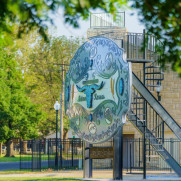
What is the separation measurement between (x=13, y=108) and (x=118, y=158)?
30.6 metres

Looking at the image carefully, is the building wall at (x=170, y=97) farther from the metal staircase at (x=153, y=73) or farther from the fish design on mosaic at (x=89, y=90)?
the fish design on mosaic at (x=89, y=90)

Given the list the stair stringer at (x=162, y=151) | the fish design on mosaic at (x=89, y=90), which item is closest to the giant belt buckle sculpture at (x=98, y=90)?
the fish design on mosaic at (x=89, y=90)

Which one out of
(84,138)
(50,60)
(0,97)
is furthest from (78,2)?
(50,60)

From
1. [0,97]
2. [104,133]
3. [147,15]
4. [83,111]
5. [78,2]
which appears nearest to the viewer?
[78,2]

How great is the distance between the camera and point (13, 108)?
4894cm

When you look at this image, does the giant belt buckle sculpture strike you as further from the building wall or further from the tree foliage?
the tree foliage

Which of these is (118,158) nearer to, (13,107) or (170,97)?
(170,97)

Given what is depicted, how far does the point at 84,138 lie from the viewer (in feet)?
66.3

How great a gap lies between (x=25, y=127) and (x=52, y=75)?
24.4ft

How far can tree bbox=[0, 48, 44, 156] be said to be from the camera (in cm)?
4888

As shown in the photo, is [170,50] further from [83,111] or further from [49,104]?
[49,104]

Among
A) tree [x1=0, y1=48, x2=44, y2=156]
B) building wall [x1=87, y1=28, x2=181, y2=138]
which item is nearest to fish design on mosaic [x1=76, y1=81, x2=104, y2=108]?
building wall [x1=87, y1=28, x2=181, y2=138]

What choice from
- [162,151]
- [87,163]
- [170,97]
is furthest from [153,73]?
[170,97]

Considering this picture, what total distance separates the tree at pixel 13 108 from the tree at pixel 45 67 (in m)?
2.80
